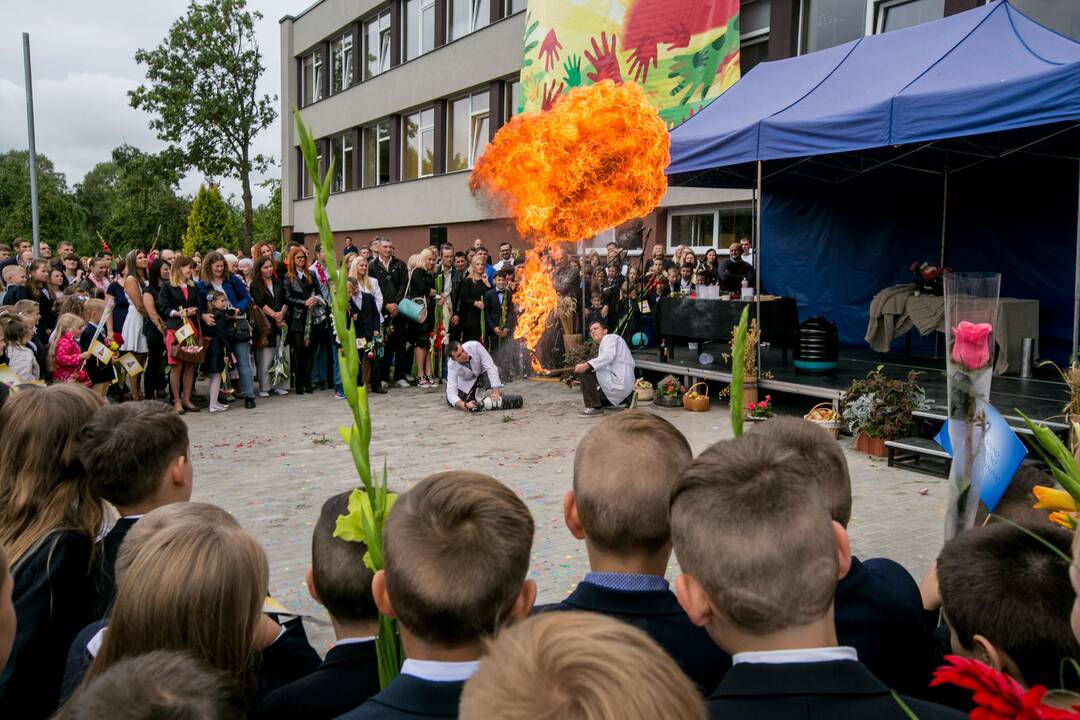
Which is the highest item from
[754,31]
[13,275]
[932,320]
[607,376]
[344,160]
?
[344,160]

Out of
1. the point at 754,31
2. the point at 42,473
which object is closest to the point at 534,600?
the point at 42,473

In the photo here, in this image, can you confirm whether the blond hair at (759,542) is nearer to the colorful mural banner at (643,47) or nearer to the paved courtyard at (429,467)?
the paved courtyard at (429,467)

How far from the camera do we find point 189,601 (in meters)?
2.01

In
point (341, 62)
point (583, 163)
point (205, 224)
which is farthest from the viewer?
point (205, 224)

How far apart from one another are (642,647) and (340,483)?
6.81 meters

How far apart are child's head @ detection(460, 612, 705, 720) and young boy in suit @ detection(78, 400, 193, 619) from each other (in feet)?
7.02

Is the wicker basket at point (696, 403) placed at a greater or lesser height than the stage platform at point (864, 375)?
lesser

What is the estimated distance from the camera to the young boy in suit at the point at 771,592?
59.9 inches

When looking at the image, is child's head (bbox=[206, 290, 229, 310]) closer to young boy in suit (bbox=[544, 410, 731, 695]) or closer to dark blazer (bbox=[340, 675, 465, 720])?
young boy in suit (bbox=[544, 410, 731, 695])

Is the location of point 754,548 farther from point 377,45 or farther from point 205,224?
point 205,224

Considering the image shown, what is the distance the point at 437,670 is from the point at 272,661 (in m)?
0.91

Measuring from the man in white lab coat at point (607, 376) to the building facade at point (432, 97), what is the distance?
469cm

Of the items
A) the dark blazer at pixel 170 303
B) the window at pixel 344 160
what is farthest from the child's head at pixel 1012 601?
the window at pixel 344 160

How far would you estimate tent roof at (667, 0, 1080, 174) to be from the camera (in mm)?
7727
